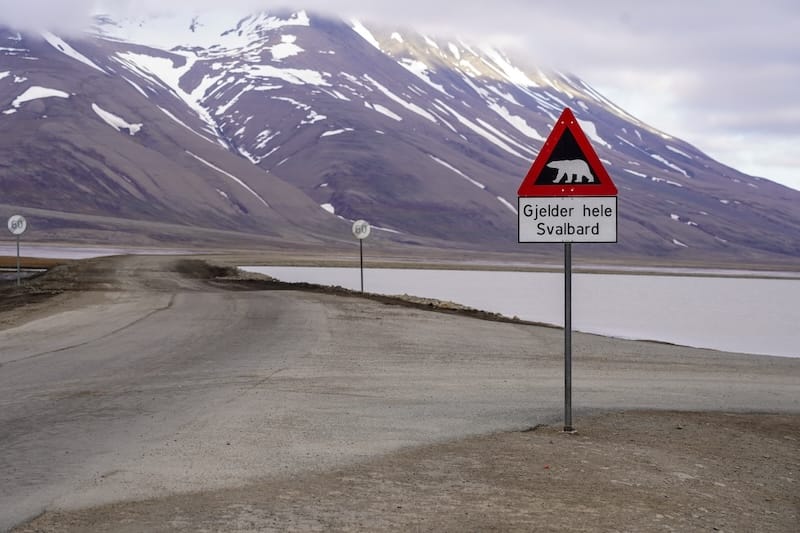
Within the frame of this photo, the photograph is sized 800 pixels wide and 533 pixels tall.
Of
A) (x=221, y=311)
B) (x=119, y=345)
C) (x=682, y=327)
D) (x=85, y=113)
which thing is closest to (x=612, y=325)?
(x=682, y=327)

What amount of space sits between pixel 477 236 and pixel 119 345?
172 meters

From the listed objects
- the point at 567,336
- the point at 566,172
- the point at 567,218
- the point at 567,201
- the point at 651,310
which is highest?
the point at 566,172

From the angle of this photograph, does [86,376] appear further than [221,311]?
No

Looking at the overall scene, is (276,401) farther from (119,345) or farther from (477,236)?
(477,236)

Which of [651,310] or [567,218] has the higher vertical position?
[567,218]

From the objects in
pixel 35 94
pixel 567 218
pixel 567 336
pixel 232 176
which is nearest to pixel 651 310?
pixel 567 336

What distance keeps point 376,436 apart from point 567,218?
8.70 ft

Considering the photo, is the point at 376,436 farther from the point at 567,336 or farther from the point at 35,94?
the point at 35,94

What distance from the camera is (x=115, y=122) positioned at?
649 feet

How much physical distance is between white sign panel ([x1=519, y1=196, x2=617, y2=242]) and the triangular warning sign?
0.06m

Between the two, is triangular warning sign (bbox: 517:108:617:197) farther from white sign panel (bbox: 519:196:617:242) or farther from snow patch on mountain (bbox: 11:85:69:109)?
snow patch on mountain (bbox: 11:85:69:109)

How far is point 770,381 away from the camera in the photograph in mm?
16703

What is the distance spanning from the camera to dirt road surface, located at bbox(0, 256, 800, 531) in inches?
281

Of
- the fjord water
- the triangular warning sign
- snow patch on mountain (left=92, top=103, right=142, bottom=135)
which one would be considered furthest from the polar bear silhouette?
snow patch on mountain (left=92, top=103, right=142, bottom=135)
